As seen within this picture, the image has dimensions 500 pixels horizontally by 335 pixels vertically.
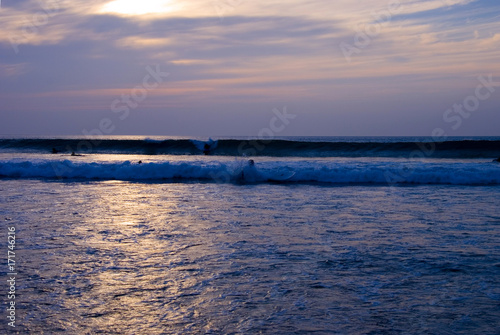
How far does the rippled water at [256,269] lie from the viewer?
345 cm

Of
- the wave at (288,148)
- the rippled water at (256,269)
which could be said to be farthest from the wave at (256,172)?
the wave at (288,148)

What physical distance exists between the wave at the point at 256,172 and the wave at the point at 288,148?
12.9 m

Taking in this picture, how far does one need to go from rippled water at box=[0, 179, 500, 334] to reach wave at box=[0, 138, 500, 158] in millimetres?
21840

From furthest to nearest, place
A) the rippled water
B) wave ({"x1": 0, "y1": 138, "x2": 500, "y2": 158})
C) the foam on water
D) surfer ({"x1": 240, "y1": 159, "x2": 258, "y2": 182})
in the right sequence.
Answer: wave ({"x1": 0, "y1": 138, "x2": 500, "y2": 158}) → surfer ({"x1": 240, "y1": 159, "x2": 258, "y2": 182}) → the foam on water → the rippled water

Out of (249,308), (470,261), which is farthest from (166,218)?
(470,261)

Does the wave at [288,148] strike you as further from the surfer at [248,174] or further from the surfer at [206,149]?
the surfer at [248,174]

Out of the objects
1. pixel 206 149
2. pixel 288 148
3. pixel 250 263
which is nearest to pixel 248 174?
pixel 250 263

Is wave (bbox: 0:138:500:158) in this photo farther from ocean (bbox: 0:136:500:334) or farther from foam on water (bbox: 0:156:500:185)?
ocean (bbox: 0:136:500:334)

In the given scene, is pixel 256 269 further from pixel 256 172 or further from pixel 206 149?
pixel 206 149

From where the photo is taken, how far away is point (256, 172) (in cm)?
1564

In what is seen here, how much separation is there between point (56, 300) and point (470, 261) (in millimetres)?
4323

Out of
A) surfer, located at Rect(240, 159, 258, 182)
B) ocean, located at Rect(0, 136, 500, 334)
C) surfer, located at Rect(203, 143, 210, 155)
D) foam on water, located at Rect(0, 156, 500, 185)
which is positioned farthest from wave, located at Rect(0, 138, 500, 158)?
ocean, located at Rect(0, 136, 500, 334)

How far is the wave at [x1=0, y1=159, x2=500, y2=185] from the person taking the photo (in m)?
15.2

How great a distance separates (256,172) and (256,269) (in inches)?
432
